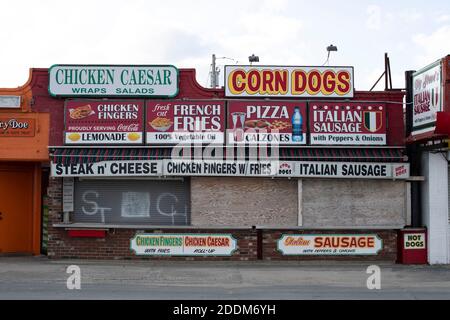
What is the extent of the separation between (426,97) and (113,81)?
8.43 m

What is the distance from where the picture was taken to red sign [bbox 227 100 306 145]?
55.2 ft

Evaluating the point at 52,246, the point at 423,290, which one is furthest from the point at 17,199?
the point at 423,290

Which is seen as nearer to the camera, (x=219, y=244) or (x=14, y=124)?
(x=219, y=244)

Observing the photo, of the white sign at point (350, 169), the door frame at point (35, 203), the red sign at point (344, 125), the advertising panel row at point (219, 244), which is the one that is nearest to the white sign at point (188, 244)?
the advertising panel row at point (219, 244)

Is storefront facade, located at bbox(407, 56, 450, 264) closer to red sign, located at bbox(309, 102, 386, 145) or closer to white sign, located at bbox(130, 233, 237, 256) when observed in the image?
red sign, located at bbox(309, 102, 386, 145)

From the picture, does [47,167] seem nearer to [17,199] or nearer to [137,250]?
[17,199]

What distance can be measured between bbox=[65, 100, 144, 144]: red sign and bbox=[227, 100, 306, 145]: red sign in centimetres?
258

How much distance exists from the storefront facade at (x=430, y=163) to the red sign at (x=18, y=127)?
10.3m

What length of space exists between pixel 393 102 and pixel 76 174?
8928 mm

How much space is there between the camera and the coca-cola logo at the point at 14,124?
16.9 meters

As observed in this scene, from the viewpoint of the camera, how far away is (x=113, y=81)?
670 inches

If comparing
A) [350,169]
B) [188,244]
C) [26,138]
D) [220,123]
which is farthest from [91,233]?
[350,169]

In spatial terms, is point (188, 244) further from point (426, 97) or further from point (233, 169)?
point (426, 97)

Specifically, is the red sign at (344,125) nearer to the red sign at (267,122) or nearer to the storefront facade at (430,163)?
the red sign at (267,122)
